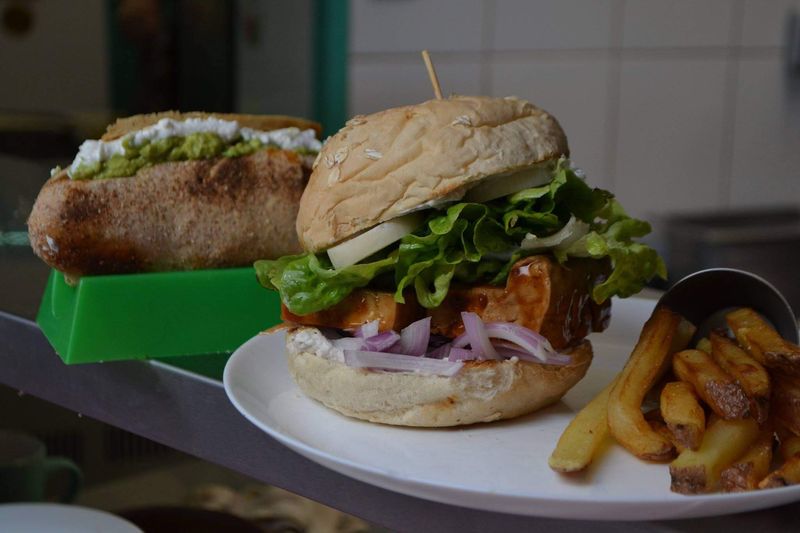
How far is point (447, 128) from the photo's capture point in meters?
1.50

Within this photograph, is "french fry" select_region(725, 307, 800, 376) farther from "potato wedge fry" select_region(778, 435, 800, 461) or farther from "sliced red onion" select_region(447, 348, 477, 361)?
"sliced red onion" select_region(447, 348, 477, 361)

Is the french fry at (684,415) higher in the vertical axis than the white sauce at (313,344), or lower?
higher

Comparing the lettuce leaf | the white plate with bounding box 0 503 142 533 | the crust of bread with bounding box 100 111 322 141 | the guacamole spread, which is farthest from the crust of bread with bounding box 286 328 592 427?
the crust of bread with bounding box 100 111 322 141

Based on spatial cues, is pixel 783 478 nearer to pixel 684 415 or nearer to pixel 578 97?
pixel 684 415

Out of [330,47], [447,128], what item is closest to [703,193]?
[330,47]

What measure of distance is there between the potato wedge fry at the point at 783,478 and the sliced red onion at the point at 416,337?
0.61 metres

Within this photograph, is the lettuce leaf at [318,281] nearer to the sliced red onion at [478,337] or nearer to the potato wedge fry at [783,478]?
the sliced red onion at [478,337]

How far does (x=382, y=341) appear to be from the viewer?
1.52 m

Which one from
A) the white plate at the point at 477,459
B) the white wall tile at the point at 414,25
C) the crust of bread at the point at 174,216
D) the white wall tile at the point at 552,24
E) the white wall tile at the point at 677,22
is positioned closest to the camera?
the white plate at the point at 477,459

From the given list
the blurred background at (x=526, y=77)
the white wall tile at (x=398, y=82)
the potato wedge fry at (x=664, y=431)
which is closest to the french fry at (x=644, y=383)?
the potato wedge fry at (x=664, y=431)

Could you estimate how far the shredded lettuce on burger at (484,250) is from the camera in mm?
1500

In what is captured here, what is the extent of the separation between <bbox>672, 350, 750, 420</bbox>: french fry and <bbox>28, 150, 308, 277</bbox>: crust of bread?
3.55ft

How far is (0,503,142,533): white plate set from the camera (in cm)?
178

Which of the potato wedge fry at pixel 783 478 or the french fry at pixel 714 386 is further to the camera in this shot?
the french fry at pixel 714 386
